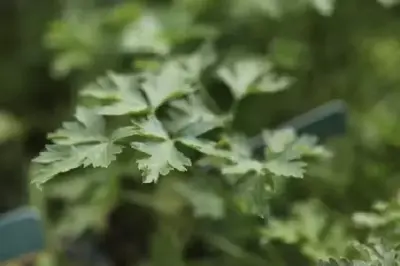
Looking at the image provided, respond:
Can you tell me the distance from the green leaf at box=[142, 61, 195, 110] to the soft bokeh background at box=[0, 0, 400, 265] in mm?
151

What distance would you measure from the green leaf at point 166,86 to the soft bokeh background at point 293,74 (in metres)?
Answer: 0.15

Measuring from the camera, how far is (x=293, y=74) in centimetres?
115

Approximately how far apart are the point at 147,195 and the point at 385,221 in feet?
1.17

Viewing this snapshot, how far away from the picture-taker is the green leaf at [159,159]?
30.5 inches

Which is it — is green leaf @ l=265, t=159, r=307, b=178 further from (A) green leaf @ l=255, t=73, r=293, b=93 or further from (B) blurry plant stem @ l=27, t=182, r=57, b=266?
(B) blurry plant stem @ l=27, t=182, r=57, b=266

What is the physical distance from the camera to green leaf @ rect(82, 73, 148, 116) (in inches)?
33.0

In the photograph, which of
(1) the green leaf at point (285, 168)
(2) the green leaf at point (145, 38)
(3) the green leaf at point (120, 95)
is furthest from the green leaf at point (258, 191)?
(2) the green leaf at point (145, 38)

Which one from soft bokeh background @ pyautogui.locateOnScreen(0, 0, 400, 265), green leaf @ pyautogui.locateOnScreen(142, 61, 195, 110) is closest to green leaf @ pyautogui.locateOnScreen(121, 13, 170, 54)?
soft bokeh background @ pyautogui.locateOnScreen(0, 0, 400, 265)

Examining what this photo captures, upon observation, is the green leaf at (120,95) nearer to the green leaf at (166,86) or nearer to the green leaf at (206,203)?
the green leaf at (166,86)

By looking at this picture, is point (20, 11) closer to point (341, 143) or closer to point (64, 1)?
point (64, 1)

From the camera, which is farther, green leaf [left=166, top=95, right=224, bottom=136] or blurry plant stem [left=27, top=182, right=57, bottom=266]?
blurry plant stem [left=27, top=182, right=57, bottom=266]

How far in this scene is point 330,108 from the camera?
984 millimetres

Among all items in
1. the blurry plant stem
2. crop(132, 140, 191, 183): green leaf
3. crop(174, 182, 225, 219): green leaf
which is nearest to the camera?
crop(132, 140, 191, 183): green leaf

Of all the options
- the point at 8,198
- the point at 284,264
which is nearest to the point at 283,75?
the point at 284,264
